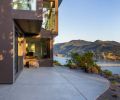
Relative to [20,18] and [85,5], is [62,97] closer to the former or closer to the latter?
[20,18]

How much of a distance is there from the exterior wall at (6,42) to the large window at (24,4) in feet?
1.20

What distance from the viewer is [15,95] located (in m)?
8.53

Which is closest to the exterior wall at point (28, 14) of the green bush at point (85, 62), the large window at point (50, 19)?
the green bush at point (85, 62)

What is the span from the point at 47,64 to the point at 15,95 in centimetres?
1279

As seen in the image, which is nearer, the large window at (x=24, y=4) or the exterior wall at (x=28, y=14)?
the exterior wall at (x=28, y=14)

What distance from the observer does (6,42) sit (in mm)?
11148

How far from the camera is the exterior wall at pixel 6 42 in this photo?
Answer: 11.1 m

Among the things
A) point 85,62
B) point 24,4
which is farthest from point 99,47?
point 24,4

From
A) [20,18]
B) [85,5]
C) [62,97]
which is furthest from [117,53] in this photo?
[62,97]

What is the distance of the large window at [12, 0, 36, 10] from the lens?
1137 centimetres

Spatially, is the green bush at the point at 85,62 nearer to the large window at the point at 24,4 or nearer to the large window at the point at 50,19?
the large window at the point at 50,19

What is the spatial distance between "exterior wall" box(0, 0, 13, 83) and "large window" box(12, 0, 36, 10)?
1.20 ft

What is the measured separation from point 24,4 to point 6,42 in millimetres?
1951

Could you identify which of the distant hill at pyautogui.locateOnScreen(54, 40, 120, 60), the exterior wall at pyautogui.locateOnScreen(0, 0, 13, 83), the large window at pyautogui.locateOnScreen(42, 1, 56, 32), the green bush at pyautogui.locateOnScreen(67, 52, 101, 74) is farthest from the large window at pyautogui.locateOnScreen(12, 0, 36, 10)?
the distant hill at pyautogui.locateOnScreen(54, 40, 120, 60)
